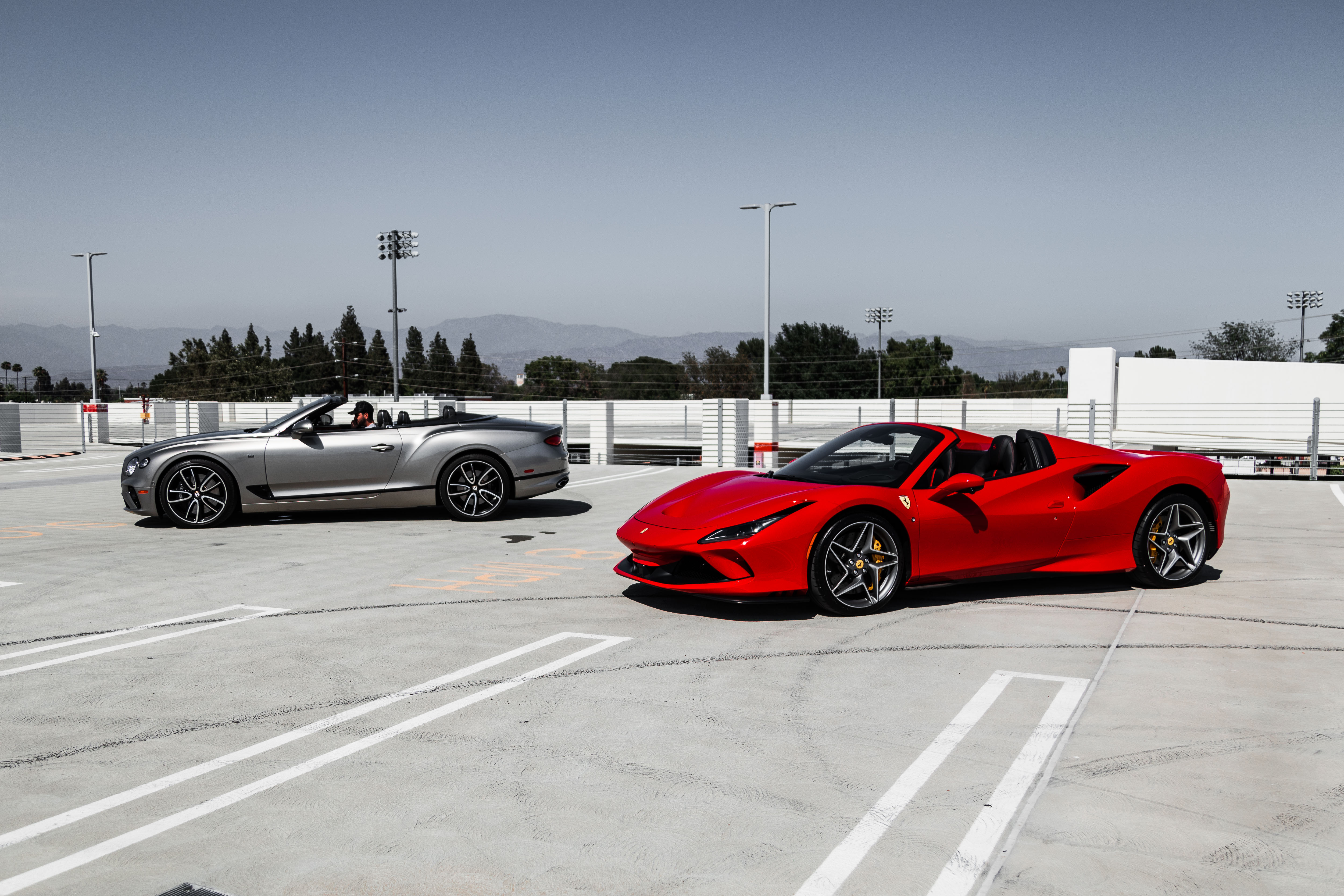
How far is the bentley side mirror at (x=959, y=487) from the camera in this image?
6.07 m

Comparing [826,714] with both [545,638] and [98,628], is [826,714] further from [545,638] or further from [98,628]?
[98,628]

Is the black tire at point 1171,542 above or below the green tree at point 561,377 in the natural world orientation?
below

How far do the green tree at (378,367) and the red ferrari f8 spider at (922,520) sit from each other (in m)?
103

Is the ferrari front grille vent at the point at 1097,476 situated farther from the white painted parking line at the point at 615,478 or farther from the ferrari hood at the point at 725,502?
the white painted parking line at the point at 615,478

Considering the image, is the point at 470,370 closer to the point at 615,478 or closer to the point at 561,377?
the point at 561,377

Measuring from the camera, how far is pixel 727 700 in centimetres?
428

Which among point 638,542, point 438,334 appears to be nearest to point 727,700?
point 638,542

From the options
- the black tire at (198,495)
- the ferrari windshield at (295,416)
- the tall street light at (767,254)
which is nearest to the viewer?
the black tire at (198,495)

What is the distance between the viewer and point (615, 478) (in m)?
15.8

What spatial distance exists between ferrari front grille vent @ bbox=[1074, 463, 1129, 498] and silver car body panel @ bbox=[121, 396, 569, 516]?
6.09 m

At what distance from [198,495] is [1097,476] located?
870 centimetres

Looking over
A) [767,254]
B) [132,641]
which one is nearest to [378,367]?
[767,254]

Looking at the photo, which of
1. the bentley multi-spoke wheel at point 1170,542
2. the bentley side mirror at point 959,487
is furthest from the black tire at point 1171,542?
the bentley side mirror at point 959,487

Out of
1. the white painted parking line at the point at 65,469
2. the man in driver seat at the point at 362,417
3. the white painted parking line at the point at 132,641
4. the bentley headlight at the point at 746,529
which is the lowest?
the white painted parking line at the point at 132,641
